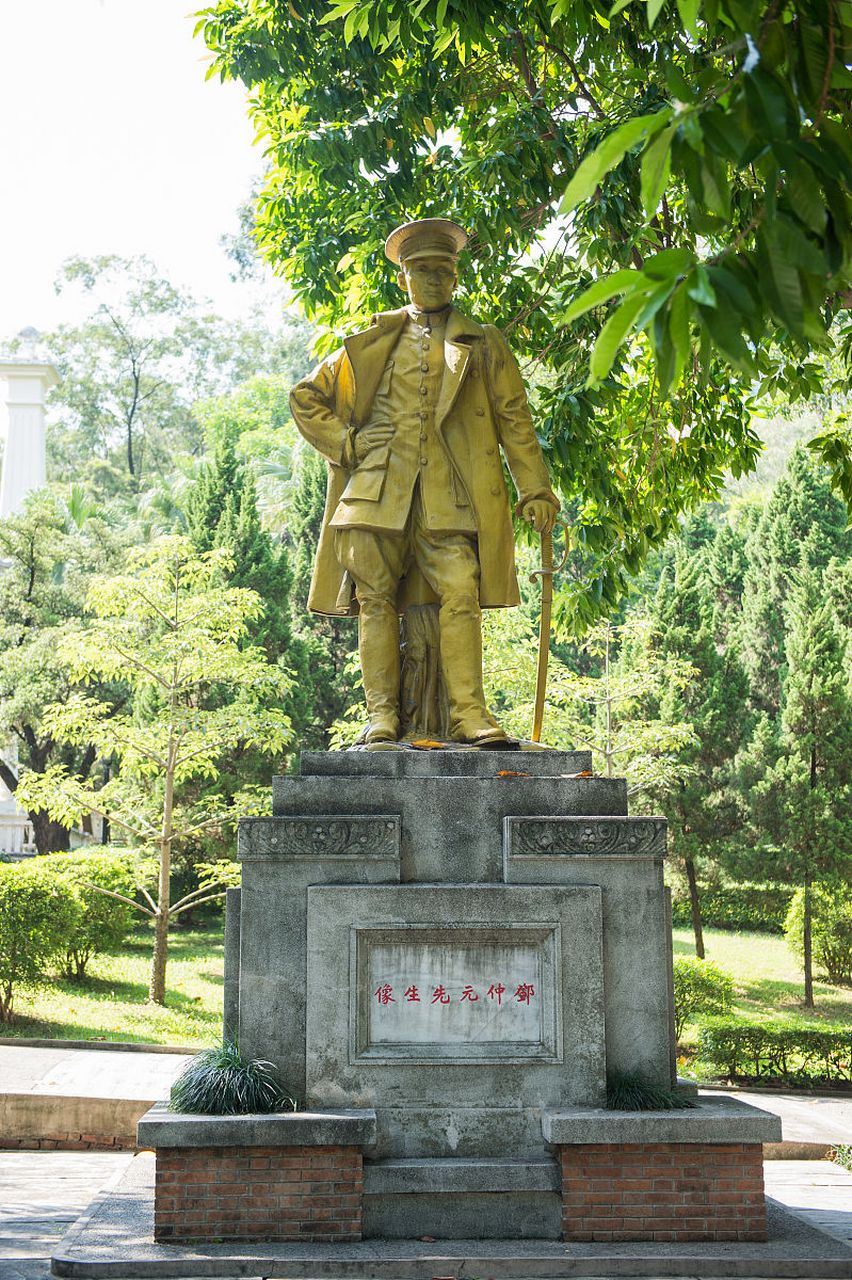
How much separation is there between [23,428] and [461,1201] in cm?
2550

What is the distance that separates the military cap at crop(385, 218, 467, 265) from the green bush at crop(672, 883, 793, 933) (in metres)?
13.6

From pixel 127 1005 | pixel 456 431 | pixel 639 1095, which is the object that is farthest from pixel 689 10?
pixel 127 1005

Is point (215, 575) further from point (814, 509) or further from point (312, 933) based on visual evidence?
point (312, 933)

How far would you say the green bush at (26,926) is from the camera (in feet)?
39.5

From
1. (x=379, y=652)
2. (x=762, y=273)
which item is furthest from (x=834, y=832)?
(x=762, y=273)

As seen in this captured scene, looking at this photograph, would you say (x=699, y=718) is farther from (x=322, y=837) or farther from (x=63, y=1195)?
(x=322, y=837)

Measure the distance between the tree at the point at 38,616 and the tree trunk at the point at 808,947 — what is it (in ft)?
33.0

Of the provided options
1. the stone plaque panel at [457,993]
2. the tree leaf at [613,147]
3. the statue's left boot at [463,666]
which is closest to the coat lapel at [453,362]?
the statue's left boot at [463,666]

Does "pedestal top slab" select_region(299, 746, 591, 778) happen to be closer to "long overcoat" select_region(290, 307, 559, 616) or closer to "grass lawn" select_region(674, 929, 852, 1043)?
"long overcoat" select_region(290, 307, 559, 616)

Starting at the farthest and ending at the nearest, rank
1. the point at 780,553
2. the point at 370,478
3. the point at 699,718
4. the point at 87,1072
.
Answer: the point at 780,553
the point at 699,718
the point at 87,1072
the point at 370,478

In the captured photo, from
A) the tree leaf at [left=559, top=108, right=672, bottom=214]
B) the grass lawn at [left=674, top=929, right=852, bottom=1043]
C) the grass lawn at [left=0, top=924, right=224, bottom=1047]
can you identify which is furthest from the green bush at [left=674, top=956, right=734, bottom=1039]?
the tree leaf at [left=559, top=108, right=672, bottom=214]

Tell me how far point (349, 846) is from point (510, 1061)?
43.0 inches

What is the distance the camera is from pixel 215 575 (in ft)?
61.5

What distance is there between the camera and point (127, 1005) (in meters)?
13.4
